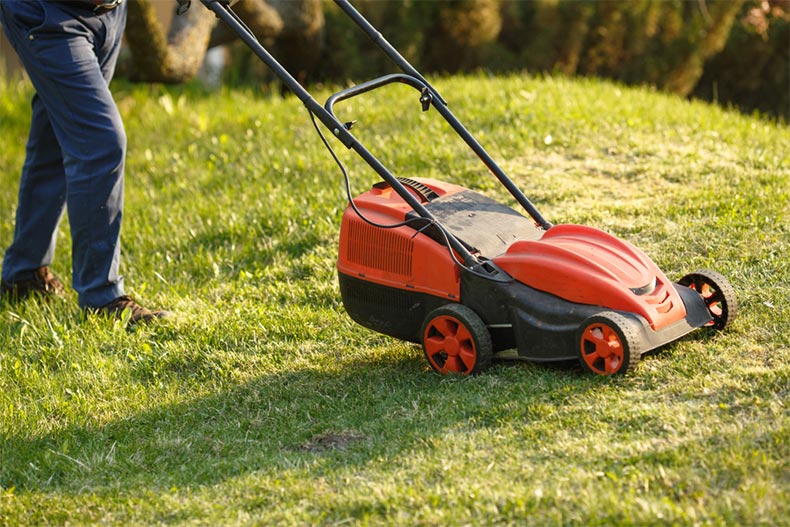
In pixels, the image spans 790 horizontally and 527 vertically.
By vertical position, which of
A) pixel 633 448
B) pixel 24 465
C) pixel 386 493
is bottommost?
pixel 24 465

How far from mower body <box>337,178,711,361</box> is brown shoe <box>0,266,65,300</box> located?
5.78 ft

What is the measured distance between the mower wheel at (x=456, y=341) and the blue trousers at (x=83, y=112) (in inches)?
59.9

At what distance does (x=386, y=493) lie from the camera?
2.87 m

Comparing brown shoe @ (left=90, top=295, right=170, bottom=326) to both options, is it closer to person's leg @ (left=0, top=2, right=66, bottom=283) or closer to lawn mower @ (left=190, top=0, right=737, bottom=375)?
person's leg @ (left=0, top=2, right=66, bottom=283)

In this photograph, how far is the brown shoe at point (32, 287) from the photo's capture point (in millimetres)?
4891

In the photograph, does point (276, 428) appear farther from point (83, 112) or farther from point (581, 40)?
point (581, 40)

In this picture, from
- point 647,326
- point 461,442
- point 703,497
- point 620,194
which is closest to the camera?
point 703,497

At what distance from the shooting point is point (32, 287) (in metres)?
4.89

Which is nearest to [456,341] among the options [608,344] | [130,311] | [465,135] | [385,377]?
[385,377]

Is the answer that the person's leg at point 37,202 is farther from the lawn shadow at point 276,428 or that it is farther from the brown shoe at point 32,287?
the lawn shadow at point 276,428

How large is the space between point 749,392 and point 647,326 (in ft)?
1.14

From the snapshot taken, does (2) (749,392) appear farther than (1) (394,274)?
No

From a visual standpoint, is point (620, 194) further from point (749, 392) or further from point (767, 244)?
point (749, 392)

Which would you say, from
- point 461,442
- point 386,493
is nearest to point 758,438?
point 461,442
